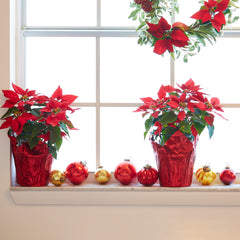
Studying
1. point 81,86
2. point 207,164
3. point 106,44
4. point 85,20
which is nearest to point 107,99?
point 81,86

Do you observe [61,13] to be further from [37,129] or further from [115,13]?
[37,129]

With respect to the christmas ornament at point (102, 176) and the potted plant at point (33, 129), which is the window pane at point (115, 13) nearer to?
the potted plant at point (33, 129)

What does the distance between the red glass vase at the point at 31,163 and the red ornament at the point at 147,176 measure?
42 cm

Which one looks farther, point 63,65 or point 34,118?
point 63,65

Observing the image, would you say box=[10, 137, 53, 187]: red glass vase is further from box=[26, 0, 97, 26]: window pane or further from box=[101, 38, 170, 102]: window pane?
box=[26, 0, 97, 26]: window pane

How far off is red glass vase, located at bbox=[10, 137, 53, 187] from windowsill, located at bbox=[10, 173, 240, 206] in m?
0.04

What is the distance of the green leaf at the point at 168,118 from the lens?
4.85 feet

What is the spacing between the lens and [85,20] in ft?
5.94

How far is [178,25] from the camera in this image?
1589 millimetres

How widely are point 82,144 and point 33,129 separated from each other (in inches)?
14.5

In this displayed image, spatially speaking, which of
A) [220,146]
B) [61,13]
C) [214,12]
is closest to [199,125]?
[220,146]

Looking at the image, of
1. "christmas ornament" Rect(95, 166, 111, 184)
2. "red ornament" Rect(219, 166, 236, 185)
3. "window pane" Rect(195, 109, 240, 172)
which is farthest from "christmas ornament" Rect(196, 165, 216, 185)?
"christmas ornament" Rect(95, 166, 111, 184)

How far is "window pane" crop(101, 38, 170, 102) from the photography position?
181 centimetres

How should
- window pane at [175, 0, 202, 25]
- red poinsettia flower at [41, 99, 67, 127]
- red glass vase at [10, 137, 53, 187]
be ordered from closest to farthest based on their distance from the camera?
red poinsettia flower at [41, 99, 67, 127] → red glass vase at [10, 137, 53, 187] → window pane at [175, 0, 202, 25]
